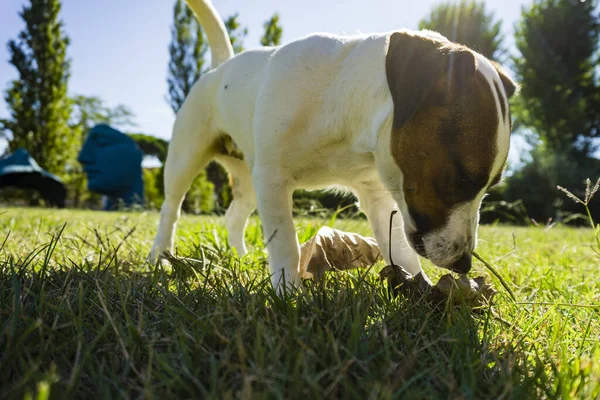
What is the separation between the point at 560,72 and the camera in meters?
22.7

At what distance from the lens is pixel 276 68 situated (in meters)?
2.34

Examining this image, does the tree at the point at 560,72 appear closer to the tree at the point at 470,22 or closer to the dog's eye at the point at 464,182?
the tree at the point at 470,22

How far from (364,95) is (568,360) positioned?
1.29 metres

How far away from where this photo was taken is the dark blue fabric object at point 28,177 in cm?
1549

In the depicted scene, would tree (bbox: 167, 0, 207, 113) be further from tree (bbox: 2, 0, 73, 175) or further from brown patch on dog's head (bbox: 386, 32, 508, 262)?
brown patch on dog's head (bbox: 386, 32, 508, 262)

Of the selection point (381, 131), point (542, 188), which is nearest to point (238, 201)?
point (381, 131)

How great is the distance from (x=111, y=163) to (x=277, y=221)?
15.8 metres

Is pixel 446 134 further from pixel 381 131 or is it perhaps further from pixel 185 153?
pixel 185 153

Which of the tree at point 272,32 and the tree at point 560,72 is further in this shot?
the tree at point 560,72

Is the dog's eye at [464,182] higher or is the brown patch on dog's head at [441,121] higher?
the brown patch on dog's head at [441,121]

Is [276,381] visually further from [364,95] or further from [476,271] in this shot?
[476,271]

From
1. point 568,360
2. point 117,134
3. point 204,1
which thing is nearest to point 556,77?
point 117,134

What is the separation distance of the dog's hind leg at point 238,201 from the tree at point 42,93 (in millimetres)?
20599

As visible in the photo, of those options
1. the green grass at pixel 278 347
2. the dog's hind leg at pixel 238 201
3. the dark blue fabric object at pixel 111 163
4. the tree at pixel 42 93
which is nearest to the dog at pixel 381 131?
the green grass at pixel 278 347
